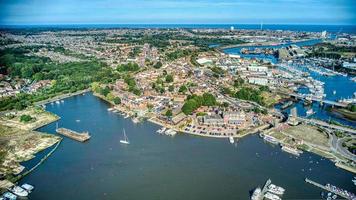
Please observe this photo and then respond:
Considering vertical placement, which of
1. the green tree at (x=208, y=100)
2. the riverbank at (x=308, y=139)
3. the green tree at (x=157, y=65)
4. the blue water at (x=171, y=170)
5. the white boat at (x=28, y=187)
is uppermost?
the green tree at (x=157, y=65)

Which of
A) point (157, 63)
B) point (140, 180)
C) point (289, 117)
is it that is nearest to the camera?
point (140, 180)

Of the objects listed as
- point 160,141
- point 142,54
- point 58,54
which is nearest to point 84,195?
point 160,141

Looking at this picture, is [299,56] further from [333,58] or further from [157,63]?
[157,63]

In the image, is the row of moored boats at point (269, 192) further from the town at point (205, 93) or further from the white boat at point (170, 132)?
the white boat at point (170, 132)

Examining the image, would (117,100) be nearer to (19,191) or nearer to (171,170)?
(171,170)

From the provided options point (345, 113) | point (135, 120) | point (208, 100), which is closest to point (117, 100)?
point (135, 120)

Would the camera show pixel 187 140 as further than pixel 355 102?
No

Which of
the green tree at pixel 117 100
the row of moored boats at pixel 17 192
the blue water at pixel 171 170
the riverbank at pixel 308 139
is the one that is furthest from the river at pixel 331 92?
the row of moored boats at pixel 17 192

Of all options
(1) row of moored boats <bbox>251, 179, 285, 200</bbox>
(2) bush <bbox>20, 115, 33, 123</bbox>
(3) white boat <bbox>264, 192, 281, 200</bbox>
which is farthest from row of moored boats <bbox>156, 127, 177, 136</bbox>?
(2) bush <bbox>20, 115, 33, 123</bbox>
